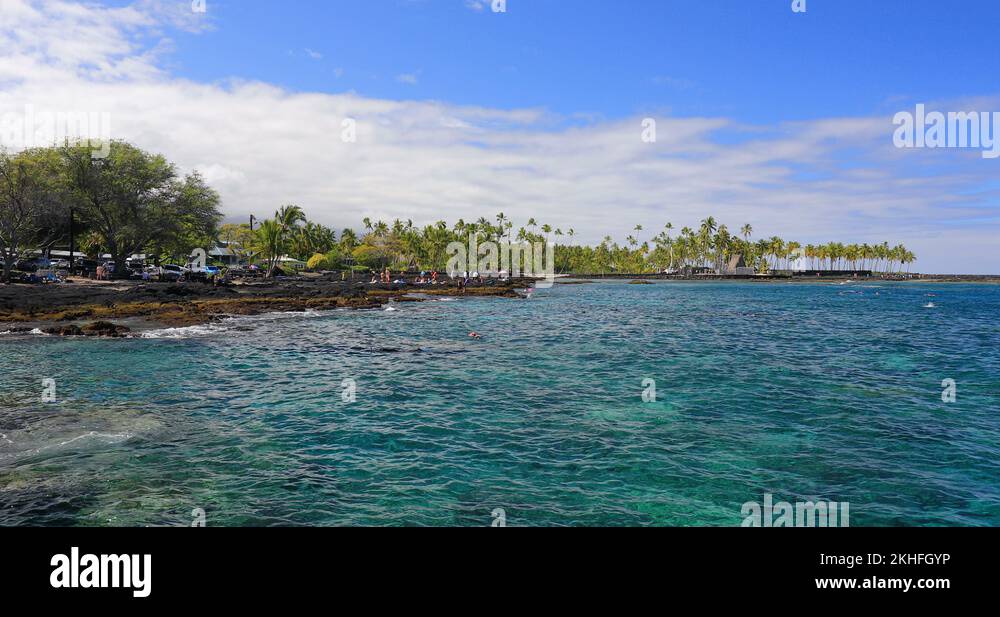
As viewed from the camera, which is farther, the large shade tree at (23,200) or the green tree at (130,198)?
the green tree at (130,198)

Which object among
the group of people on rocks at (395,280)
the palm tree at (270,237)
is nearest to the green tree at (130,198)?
the palm tree at (270,237)

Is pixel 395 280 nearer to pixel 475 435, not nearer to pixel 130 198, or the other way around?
pixel 130 198

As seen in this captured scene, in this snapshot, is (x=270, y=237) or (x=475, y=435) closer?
(x=475, y=435)

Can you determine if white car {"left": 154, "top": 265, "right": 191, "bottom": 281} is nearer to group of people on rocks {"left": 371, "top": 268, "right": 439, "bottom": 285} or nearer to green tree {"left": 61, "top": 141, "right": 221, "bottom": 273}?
green tree {"left": 61, "top": 141, "right": 221, "bottom": 273}

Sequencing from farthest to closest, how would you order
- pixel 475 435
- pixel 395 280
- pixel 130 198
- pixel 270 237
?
1. pixel 395 280
2. pixel 270 237
3. pixel 130 198
4. pixel 475 435

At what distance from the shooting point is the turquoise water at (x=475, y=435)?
10.4 metres

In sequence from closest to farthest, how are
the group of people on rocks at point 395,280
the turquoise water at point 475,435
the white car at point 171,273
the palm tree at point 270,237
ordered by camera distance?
the turquoise water at point 475,435, the white car at point 171,273, the palm tree at point 270,237, the group of people on rocks at point 395,280

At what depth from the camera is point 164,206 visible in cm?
6197

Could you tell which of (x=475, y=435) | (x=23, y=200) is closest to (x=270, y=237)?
(x=23, y=200)

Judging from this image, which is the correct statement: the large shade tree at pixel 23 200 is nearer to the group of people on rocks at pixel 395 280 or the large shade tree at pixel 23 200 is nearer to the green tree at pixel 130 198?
the green tree at pixel 130 198

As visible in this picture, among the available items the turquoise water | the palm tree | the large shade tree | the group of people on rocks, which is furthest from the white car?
the turquoise water

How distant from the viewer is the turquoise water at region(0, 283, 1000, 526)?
34.1 ft

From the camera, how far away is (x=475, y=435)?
14805 millimetres
